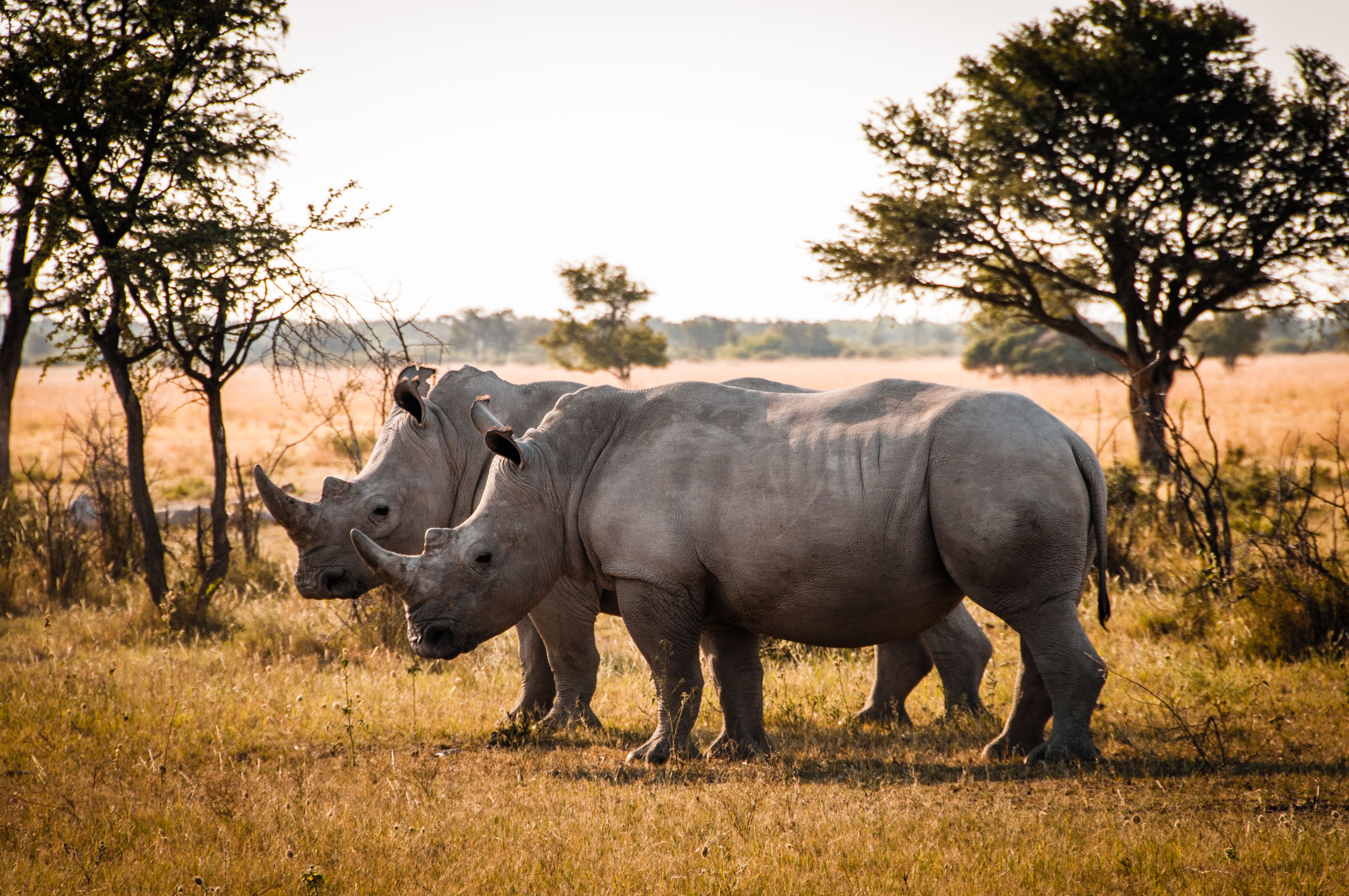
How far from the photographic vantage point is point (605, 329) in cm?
4497

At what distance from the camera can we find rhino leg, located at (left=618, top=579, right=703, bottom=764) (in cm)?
539

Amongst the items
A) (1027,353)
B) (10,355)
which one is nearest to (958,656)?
(10,355)

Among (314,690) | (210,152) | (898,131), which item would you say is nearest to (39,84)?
(210,152)

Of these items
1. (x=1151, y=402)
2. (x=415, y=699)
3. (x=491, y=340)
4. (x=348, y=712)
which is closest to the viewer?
(x=348, y=712)

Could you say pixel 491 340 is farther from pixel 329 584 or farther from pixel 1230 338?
pixel 329 584

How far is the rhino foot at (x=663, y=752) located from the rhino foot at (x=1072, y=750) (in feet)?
5.38

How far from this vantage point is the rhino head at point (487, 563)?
5449mm

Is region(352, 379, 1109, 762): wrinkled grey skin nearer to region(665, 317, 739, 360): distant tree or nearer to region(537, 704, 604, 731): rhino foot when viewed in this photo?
region(537, 704, 604, 731): rhino foot

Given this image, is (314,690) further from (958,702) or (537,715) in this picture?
(958,702)

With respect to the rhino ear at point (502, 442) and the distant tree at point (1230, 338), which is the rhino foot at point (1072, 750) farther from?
the distant tree at point (1230, 338)

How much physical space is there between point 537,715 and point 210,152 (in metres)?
6.17

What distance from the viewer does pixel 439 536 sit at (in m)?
5.51

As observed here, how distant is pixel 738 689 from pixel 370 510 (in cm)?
239

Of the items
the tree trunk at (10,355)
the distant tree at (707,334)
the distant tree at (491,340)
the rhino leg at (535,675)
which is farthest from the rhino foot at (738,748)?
the distant tree at (707,334)
